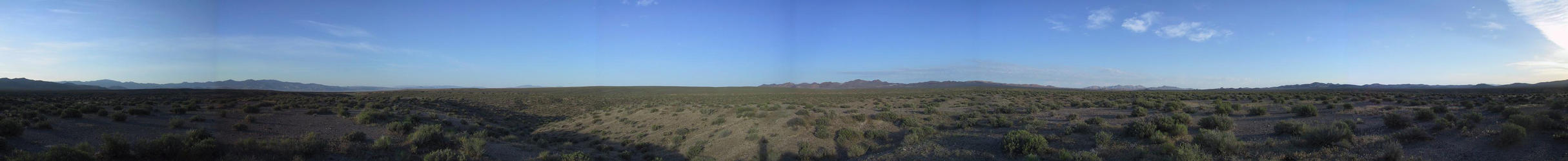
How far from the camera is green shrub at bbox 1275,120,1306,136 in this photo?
31.9 feet

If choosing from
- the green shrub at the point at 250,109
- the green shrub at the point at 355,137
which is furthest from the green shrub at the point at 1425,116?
the green shrub at the point at 250,109

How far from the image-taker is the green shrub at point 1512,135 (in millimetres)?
7727

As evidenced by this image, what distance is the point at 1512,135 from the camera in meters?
7.73

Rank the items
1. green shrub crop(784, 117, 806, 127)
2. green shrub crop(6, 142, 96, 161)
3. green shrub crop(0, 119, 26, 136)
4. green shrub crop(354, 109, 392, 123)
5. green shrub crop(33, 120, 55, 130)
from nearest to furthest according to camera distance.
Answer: green shrub crop(6, 142, 96, 161), green shrub crop(0, 119, 26, 136), green shrub crop(33, 120, 55, 130), green shrub crop(784, 117, 806, 127), green shrub crop(354, 109, 392, 123)

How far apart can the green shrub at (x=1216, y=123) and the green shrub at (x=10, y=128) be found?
2188 centimetres

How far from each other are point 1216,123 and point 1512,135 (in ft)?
14.2

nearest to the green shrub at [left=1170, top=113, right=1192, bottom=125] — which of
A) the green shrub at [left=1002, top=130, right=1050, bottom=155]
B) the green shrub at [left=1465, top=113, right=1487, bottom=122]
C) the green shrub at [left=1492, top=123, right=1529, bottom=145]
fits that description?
the green shrub at [left=1465, top=113, right=1487, bottom=122]

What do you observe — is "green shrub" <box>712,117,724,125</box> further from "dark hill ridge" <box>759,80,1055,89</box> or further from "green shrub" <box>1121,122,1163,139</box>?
"dark hill ridge" <box>759,80,1055,89</box>

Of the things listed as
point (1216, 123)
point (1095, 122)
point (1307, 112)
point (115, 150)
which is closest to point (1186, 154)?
point (1216, 123)

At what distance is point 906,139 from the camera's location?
12062mm

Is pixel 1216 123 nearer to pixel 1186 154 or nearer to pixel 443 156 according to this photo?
pixel 1186 154

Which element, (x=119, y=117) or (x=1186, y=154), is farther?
(x=119, y=117)

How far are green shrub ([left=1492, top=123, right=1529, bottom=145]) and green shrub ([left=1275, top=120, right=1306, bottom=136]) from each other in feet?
6.81

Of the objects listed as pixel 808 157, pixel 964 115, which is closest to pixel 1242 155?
pixel 808 157
